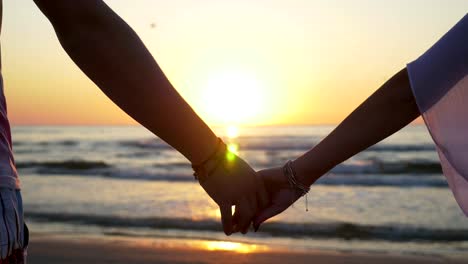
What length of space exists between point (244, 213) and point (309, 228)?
5675mm

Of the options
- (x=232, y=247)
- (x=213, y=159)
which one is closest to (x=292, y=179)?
(x=213, y=159)

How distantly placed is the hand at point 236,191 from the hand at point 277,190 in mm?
100

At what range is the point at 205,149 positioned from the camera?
1770 mm

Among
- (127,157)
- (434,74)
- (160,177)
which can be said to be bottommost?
(127,157)

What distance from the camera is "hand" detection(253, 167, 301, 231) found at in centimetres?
220

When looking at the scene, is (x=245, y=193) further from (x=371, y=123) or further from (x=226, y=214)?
(x=371, y=123)

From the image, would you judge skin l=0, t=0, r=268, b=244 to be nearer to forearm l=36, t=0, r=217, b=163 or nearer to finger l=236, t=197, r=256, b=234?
forearm l=36, t=0, r=217, b=163

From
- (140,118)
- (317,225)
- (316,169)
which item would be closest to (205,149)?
(140,118)

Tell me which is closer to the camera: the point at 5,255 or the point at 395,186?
the point at 5,255

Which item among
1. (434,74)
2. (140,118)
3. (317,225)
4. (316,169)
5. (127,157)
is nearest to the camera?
(140,118)

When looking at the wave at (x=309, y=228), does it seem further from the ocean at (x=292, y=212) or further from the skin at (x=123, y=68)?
Answer: the skin at (x=123, y=68)

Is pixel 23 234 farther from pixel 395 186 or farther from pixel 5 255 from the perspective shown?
pixel 395 186

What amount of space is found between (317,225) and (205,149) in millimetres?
6144

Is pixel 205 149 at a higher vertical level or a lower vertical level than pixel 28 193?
higher
